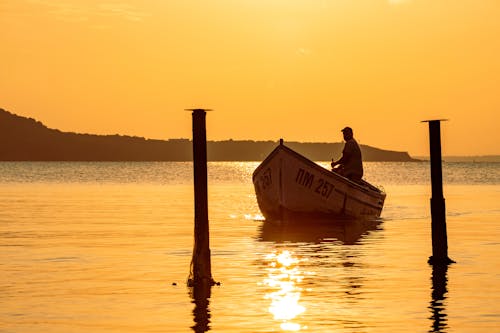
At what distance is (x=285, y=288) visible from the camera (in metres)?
19.4

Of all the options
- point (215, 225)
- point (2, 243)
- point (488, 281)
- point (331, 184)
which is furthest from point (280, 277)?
point (215, 225)

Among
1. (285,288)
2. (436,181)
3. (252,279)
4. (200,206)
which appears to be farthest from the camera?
(436,181)

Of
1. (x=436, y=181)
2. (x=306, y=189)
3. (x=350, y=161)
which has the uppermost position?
(x=350, y=161)

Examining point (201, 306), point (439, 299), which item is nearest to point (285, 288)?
point (201, 306)

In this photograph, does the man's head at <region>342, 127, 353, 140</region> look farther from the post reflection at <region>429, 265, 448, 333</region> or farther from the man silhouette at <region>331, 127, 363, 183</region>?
the post reflection at <region>429, 265, 448, 333</region>

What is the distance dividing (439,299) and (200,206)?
14.8ft

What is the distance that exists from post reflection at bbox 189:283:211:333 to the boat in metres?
15.9

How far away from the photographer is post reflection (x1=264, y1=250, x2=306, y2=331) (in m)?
16.0

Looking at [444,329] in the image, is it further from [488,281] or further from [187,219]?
[187,219]

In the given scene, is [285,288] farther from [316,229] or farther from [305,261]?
[316,229]

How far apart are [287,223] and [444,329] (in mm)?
21932

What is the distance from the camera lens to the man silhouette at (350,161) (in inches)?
1350

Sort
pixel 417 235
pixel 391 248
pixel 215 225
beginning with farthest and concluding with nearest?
pixel 215 225 < pixel 417 235 < pixel 391 248

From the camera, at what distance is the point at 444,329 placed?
15.1 metres
